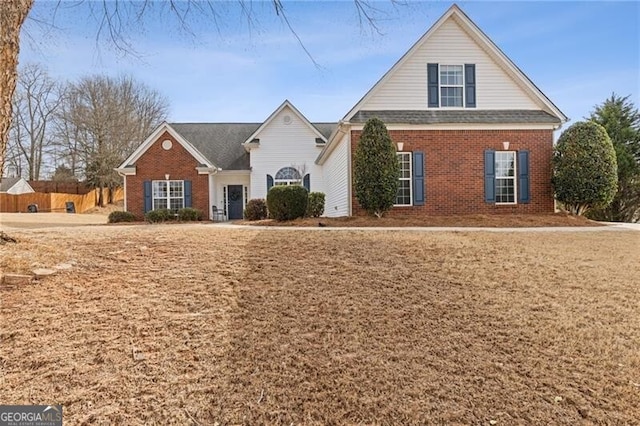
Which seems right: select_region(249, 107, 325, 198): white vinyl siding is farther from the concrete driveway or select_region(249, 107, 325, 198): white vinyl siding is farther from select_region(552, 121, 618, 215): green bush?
select_region(552, 121, 618, 215): green bush

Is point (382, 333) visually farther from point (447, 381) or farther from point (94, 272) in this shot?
point (94, 272)

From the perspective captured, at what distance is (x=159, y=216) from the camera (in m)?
17.9

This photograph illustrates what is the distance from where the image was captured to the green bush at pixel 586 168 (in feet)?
42.8

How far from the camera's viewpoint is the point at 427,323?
4.06 m

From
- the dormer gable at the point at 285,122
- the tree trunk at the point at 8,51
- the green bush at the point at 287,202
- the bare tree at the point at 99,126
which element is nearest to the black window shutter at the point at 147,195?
the dormer gable at the point at 285,122

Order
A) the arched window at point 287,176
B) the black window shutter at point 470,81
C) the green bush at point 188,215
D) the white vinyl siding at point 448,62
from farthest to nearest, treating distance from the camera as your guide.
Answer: the arched window at point 287,176, the green bush at point 188,215, the black window shutter at point 470,81, the white vinyl siding at point 448,62

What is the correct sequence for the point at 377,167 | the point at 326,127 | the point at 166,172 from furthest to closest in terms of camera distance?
the point at 326,127
the point at 166,172
the point at 377,167

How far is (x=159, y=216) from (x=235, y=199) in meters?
4.97

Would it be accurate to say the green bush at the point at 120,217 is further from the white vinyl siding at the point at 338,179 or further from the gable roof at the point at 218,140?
the white vinyl siding at the point at 338,179

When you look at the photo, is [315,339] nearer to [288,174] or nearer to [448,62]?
[448,62]

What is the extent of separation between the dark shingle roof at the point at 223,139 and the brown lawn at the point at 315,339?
16531mm

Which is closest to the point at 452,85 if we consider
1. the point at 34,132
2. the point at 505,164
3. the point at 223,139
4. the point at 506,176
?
the point at 505,164

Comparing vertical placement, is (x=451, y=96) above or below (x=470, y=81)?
below

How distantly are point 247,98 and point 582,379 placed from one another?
9853 millimetres
